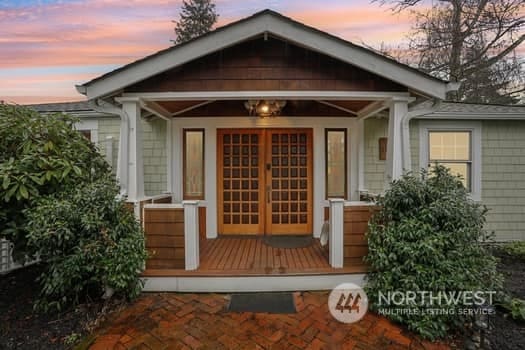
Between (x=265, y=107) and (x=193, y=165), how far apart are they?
74.0 inches

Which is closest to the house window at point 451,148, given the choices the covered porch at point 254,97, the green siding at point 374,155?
the green siding at point 374,155

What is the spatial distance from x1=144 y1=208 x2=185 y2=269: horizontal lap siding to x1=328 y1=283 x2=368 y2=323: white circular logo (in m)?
2.04

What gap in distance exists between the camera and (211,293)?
10.8 ft

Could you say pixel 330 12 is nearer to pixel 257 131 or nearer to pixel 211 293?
pixel 257 131

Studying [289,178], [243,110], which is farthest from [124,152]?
[289,178]

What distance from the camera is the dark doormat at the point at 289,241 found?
4422mm

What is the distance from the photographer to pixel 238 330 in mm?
2537

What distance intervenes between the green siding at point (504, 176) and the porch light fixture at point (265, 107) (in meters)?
4.45

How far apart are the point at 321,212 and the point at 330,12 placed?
684 cm

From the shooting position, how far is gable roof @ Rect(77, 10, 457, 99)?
320cm

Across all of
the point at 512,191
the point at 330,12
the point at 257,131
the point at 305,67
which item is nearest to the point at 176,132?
the point at 257,131

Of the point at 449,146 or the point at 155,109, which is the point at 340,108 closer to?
the point at 449,146

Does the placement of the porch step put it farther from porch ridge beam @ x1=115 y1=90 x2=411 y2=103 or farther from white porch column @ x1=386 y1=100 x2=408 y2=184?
porch ridge beam @ x1=115 y1=90 x2=411 y2=103

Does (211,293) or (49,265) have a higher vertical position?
(49,265)
